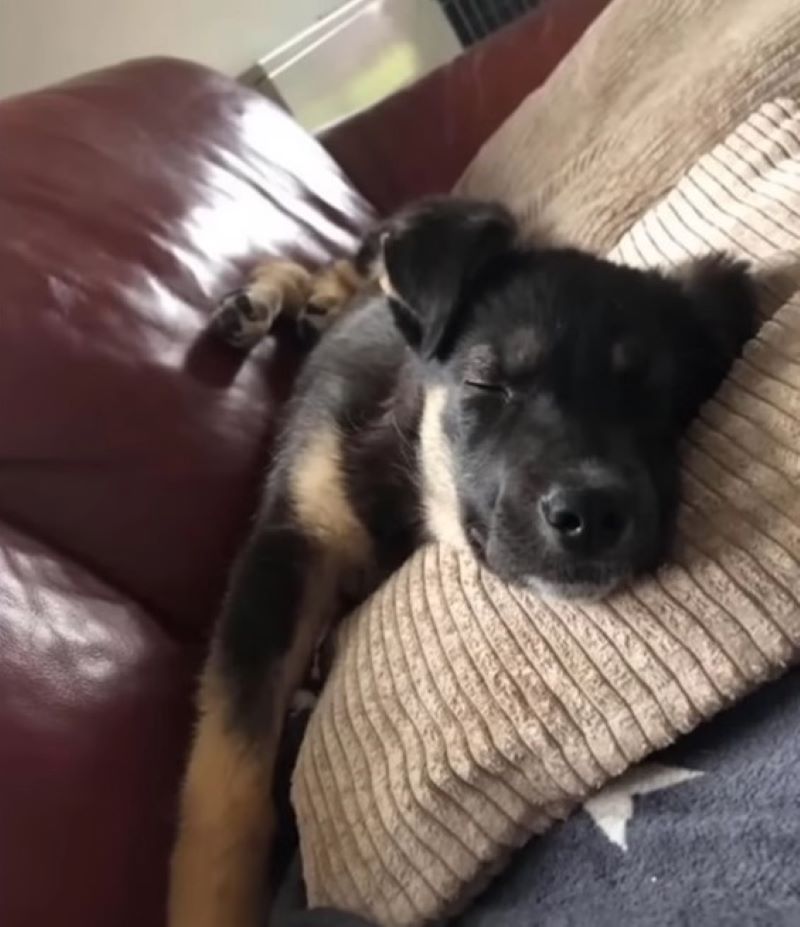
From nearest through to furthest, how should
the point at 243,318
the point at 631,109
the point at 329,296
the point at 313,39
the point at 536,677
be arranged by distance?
1. the point at 536,677
2. the point at 243,318
3. the point at 631,109
4. the point at 329,296
5. the point at 313,39

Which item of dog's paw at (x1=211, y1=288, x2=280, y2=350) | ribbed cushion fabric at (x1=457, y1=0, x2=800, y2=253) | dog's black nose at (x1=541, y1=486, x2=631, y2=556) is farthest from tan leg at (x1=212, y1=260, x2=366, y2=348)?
dog's black nose at (x1=541, y1=486, x2=631, y2=556)

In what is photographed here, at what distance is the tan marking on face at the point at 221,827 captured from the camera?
1.36m

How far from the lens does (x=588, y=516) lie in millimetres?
1218

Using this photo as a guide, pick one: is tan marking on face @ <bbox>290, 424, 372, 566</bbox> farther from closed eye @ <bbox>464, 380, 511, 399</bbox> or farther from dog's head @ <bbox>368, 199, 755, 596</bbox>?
closed eye @ <bbox>464, 380, 511, 399</bbox>

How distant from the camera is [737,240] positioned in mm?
1385

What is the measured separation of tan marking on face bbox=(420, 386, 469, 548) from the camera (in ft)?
4.84

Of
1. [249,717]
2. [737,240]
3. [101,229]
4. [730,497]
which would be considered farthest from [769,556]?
[101,229]

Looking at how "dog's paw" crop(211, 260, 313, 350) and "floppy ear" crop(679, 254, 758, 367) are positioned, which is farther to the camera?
"dog's paw" crop(211, 260, 313, 350)

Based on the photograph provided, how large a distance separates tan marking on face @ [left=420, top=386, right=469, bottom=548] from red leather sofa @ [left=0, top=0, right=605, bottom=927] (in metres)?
0.25

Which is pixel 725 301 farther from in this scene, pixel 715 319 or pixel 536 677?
pixel 536 677

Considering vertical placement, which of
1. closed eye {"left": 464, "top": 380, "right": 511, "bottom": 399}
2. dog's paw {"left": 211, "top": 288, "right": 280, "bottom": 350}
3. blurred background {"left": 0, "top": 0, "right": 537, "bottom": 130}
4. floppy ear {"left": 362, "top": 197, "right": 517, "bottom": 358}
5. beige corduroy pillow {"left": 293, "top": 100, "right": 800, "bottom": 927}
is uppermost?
floppy ear {"left": 362, "top": 197, "right": 517, "bottom": 358}

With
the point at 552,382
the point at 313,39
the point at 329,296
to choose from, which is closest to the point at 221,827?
the point at 552,382

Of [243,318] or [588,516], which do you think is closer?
[588,516]

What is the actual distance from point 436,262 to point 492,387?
0.49 ft
